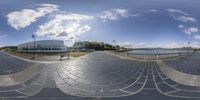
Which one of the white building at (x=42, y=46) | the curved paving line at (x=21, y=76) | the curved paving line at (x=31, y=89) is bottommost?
the curved paving line at (x=31, y=89)

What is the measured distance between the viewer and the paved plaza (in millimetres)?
8906

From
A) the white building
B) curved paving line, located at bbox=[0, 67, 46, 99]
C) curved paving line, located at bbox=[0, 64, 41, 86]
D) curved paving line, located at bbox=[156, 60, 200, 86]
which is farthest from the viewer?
curved paving line, located at bbox=[156, 60, 200, 86]

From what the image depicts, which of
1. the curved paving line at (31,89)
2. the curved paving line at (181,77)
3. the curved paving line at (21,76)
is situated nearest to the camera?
the curved paving line at (31,89)

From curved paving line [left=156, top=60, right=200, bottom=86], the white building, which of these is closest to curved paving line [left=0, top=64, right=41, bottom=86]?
the white building

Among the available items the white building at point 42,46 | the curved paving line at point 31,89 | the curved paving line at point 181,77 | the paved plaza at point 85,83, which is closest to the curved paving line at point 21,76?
the paved plaza at point 85,83

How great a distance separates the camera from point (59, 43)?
29.5 ft

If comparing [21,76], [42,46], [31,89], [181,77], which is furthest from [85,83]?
[181,77]

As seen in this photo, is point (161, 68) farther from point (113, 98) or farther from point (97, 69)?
point (113, 98)

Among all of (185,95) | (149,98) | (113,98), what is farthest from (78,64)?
(185,95)

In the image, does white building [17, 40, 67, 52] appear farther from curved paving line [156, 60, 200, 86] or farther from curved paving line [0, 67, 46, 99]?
curved paving line [156, 60, 200, 86]

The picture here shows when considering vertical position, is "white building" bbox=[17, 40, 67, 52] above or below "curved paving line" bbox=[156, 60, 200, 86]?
above

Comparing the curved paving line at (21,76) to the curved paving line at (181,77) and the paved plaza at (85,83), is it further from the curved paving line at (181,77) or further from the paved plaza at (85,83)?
the curved paving line at (181,77)

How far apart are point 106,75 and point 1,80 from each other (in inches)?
165

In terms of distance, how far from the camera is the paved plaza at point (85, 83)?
8.91 metres
